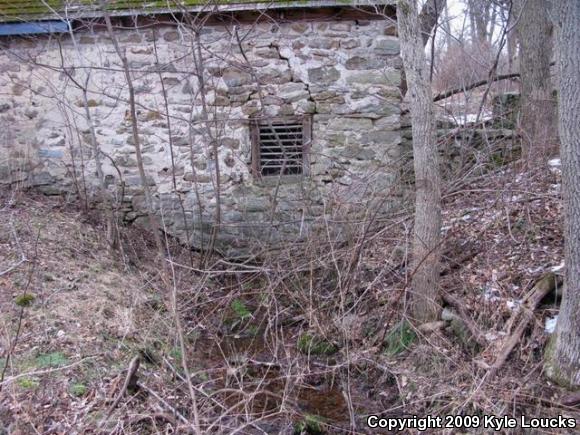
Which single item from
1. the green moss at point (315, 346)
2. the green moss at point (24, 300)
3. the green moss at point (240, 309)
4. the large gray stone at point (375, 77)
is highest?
the large gray stone at point (375, 77)

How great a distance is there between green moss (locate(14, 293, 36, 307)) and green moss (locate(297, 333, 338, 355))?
2.26 metres

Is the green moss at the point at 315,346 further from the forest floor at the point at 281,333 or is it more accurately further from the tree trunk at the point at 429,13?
the tree trunk at the point at 429,13

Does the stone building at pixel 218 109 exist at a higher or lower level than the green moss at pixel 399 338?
higher

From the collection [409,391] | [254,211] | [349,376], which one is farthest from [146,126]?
[409,391]

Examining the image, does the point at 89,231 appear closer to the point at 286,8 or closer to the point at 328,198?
the point at 328,198

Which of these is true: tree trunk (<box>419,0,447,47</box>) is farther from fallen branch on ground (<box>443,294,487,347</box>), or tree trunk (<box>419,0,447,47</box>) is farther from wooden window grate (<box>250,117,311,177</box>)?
fallen branch on ground (<box>443,294,487,347</box>)

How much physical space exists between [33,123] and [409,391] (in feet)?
18.0

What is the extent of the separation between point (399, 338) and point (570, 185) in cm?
175

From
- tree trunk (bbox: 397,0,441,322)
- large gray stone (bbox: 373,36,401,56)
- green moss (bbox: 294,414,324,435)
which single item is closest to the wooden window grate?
large gray stone (bbox: 373,36,401,56)

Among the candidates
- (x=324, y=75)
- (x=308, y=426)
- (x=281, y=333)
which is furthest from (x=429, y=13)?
(x=308, y=426)

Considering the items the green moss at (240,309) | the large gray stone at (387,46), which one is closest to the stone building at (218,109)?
the large gray stone at (387,46)

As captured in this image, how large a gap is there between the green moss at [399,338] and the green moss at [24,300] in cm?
294

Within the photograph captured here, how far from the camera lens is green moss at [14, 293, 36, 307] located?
176 inches

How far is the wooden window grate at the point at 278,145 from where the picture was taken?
6391 millimetres
